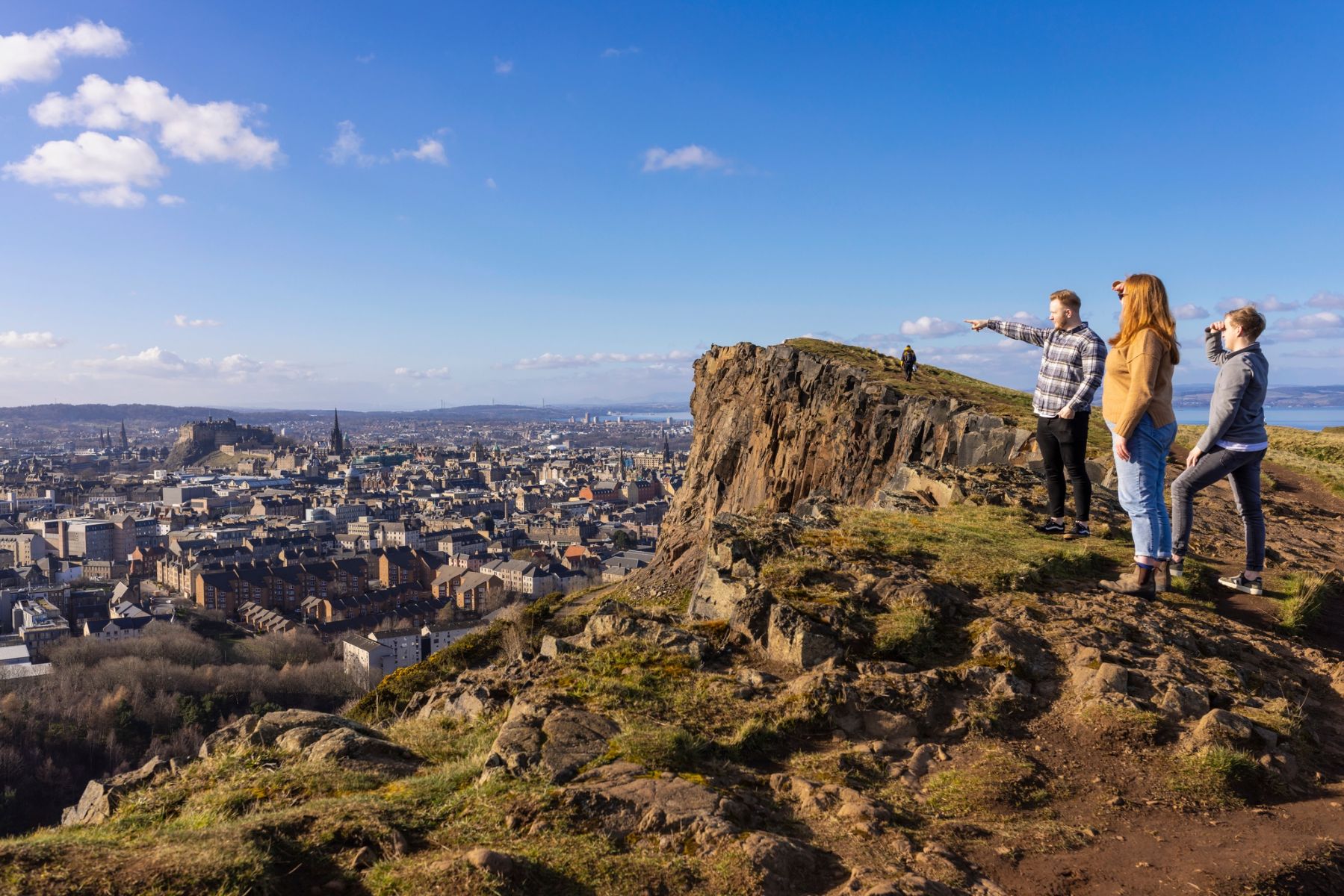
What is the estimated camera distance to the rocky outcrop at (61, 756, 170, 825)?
5074mm

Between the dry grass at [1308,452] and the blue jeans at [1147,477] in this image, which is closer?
the blue jeans at [1147,477]

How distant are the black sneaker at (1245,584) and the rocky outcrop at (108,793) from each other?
8325mm

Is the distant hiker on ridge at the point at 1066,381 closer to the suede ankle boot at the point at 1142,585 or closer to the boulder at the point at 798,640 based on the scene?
the suede ankle boot at the point at 1142,585

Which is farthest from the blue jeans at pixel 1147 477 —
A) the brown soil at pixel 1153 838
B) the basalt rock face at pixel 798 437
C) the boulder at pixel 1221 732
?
the basalt rock face at pixel 798 437

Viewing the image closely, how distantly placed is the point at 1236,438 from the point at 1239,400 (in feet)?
1.15

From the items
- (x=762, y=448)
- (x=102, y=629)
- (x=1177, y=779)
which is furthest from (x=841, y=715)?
(x=102, y=629)

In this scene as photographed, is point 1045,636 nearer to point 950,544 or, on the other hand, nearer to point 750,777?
point 950,544

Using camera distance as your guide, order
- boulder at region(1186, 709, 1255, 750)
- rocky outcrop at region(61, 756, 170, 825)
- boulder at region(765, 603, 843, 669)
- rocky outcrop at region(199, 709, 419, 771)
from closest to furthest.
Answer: boulder at region(1186, 709, 1255, 750), rocky outcrop at region(61, 756, 170, 825), rocky outcrop at region(199, 709, 419, 771), boulder at region(765, 603, 843, 669)

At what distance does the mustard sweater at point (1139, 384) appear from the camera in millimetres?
6641

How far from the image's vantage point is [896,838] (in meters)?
4.12

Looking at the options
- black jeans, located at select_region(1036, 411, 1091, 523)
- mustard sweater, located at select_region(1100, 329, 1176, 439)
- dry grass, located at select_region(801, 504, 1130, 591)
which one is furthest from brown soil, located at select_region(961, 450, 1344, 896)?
black jeans, located at select_region(1036, 411, 1091, 523)

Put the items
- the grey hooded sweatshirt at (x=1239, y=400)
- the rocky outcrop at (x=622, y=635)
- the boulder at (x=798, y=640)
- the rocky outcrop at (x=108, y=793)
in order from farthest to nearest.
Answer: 1. the grey hooded sweatshirt at (x=1239, y=400)
2. the rocky outcrop at (x=622, y=635)
3. the boulder at (x=798, y=640)
4. the rocky outcrop at (x=108, y=793)

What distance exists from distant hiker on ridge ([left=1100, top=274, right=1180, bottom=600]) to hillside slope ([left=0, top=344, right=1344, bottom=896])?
24.1 inches

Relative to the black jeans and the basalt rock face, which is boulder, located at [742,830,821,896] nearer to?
the black jeans
